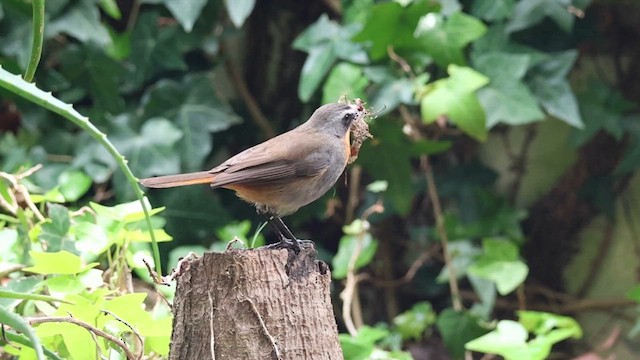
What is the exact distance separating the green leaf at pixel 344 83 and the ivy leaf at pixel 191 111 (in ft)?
1.48

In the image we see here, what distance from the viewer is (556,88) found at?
2412mm

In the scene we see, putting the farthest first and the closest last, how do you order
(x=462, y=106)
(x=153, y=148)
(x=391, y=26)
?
(x=153, y=148), (x=391, y=26), (x=462, y=106)

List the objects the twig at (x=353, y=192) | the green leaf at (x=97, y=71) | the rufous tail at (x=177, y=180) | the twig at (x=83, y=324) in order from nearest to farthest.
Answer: the twig at (x=83, y=324)
the rufous tail at (x=177, y=180)
the green leaf at (x=97, y=71)
the twig at (x=353, y=192)

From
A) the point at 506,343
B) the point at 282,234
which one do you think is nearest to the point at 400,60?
the point at 506,343

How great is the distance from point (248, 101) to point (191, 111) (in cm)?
39

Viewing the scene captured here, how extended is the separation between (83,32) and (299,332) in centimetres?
176

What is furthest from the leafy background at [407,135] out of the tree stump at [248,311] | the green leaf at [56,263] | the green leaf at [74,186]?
the tree stump at [248,311]

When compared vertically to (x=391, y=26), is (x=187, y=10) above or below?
above

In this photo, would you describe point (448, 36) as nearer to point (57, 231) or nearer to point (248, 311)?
point (57, 231)

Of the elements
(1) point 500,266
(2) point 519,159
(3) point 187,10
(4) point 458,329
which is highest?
(3) point 187,10

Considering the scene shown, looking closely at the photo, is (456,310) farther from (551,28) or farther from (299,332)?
(299,332)

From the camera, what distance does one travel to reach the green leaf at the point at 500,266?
234cm

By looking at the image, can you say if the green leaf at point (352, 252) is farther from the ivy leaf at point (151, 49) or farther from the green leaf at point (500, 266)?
the ivy leaf at point (151, 49)

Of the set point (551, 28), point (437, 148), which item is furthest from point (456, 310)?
point (551, 28)
